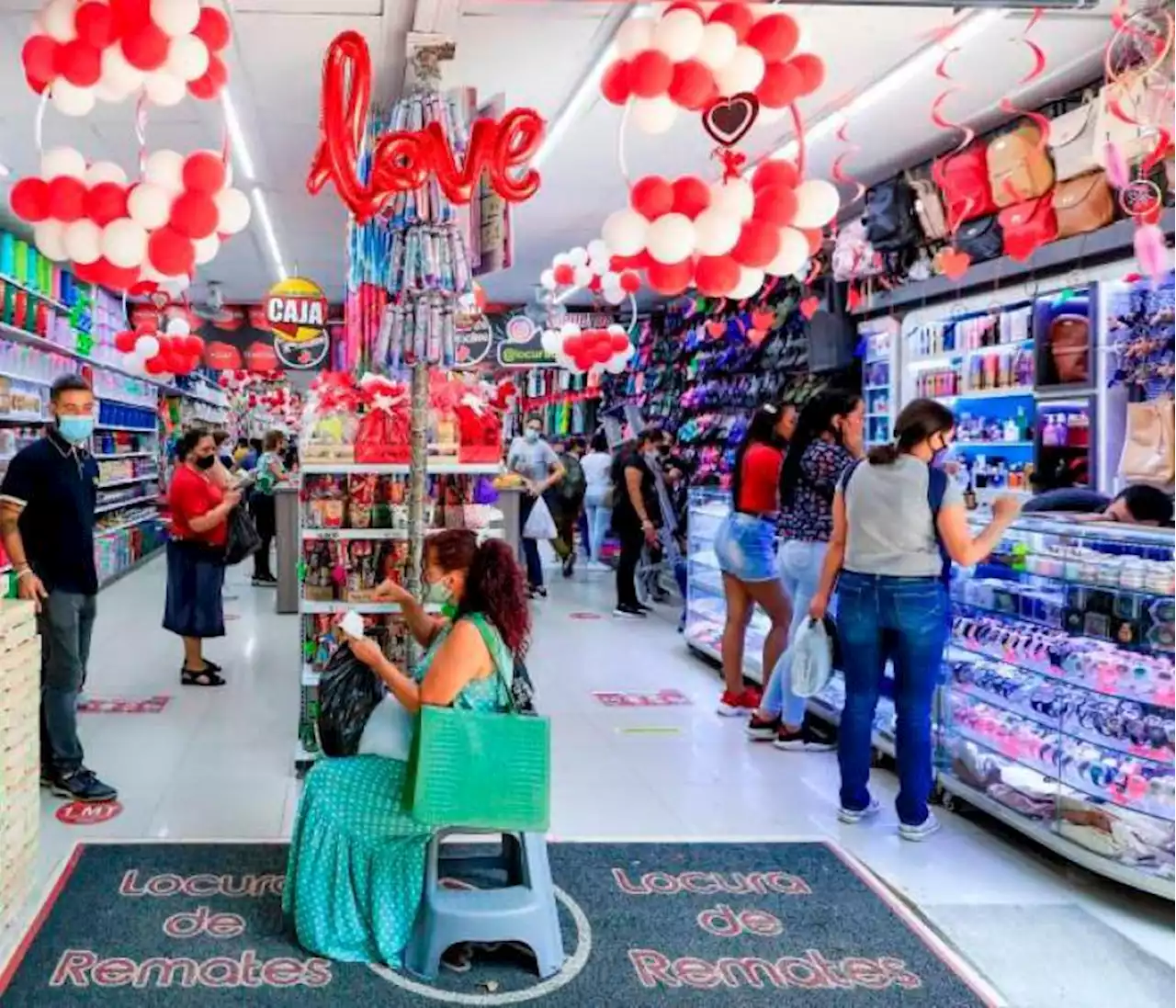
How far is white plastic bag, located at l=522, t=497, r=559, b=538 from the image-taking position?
1004cm

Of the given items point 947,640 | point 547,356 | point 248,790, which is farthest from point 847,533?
point 547,356

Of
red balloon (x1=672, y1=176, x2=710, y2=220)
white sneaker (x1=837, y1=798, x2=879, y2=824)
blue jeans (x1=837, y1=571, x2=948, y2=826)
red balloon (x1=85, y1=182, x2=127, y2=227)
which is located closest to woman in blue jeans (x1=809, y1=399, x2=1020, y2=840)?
blue jeans (x1=837, y1=571, x2=948, y2=826)

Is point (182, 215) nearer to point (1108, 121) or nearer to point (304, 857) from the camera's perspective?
point (304, 857)

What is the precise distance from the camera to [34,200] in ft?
12.1

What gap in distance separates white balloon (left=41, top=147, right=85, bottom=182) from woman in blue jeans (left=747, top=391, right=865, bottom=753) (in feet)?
9.76

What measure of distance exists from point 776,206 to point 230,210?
174 cm

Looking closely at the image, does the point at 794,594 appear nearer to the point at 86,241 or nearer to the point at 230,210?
the point at 230,210

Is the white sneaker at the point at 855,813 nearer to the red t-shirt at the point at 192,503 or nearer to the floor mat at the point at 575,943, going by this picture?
the floor mat at the point at 575,943

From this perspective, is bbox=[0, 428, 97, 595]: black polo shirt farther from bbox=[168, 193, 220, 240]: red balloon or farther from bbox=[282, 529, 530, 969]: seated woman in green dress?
bbox=[282, 529, 530, 969]: seated woman in green dress

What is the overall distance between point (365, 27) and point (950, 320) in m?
4.50

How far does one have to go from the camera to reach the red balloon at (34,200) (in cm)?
368

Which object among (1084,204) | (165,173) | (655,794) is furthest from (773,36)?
(1084,204)

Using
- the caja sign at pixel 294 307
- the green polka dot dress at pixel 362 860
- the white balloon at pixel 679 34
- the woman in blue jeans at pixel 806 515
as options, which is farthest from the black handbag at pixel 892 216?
the green polka dot dress at pixel 362 860

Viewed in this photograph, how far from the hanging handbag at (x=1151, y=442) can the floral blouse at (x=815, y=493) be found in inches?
72.1
